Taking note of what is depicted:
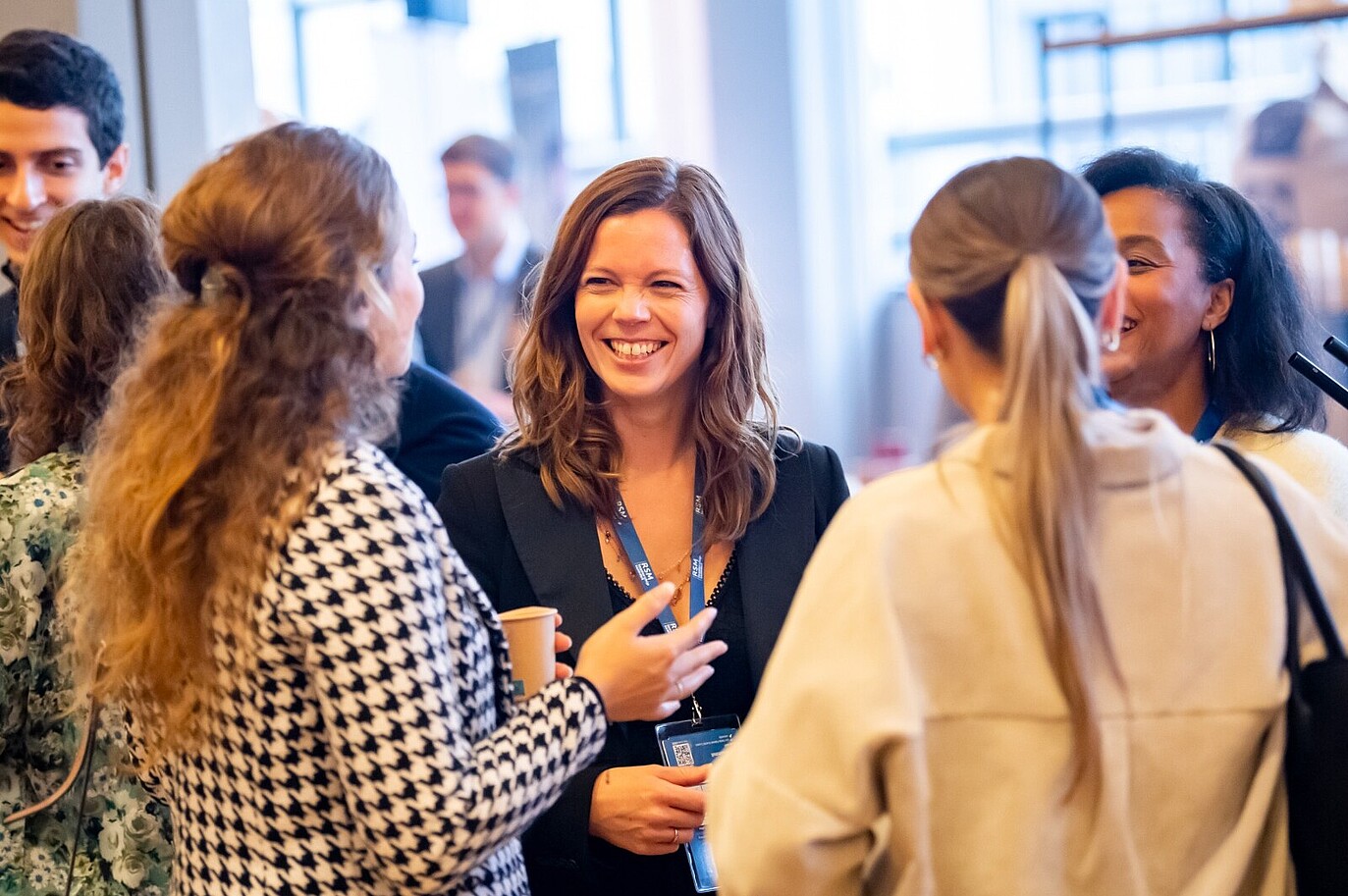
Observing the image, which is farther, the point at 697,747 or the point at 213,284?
the point at 697,747

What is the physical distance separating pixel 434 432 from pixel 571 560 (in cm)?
74

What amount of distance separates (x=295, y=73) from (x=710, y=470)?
5.50 m

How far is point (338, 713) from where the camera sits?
1291mm

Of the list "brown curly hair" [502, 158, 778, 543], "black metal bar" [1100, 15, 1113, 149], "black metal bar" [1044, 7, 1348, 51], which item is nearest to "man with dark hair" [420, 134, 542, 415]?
"black metal bar" [1044, 7, 1348, 51]

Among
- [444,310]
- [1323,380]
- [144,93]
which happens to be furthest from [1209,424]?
[444,310]

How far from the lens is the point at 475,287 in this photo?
5742 millimetres

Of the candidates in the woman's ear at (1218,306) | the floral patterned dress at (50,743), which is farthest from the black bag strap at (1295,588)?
the floral patterned dress at (50,743)

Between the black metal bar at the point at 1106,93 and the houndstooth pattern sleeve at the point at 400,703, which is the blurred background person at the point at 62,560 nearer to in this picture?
the houndstooth pattern sleeve at the point at 400,703

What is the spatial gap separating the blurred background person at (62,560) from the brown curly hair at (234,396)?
431mm

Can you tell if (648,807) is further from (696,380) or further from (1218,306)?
(1218,306)

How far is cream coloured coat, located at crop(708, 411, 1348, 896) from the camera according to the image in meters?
1.21

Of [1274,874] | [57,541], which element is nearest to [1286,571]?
[1274,874]

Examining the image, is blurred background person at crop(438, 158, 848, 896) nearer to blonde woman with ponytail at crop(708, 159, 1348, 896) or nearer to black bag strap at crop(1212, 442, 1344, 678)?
blonde woman with ponytail at crop(708, 159, 1348, 896)

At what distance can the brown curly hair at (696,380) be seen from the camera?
82.7 inches
